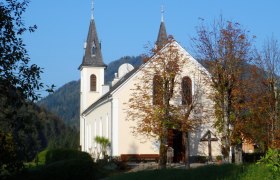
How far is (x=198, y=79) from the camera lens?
42.0 meters

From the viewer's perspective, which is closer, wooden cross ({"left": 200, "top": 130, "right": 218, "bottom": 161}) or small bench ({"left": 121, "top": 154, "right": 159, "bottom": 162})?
wooden cross ({"left": 200, "top": 130, "right": 218, "bottom": 161})

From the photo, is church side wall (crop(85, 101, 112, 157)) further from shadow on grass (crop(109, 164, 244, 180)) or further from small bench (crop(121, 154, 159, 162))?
shadow on grass (crop(109, 164, 244, 180))

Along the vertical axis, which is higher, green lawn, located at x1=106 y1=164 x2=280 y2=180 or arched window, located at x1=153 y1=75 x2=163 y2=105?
arched window, located at x1=153 y1=75 x2=163 y2=105

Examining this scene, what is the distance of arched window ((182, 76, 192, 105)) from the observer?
3923cm

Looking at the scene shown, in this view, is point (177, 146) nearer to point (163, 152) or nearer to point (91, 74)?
point (163, 152)

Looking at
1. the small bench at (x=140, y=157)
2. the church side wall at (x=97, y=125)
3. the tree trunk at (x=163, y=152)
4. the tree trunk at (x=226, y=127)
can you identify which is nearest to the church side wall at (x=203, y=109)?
the small bench at (x=140, y=157)

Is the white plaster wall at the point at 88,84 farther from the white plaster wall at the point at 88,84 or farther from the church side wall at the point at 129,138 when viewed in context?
the church side wall at the point at 129,138

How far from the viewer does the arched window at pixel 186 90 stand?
39231mm

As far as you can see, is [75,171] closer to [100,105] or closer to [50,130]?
[100,105]

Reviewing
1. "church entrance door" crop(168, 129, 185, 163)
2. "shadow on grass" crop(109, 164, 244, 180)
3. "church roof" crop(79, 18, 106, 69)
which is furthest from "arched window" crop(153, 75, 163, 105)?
"church roof" crop(79, 18, 106, 69)

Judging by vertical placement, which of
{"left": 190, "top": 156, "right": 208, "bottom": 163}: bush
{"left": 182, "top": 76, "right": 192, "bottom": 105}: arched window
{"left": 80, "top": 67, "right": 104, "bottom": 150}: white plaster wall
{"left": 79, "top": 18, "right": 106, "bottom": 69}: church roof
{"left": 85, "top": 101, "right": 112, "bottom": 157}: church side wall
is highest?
{"left": 79, "top": 18, "right": 106, "bottom": 69}: church roof

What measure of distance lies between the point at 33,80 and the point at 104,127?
35665 millimetres

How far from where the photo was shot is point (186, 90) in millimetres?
40500

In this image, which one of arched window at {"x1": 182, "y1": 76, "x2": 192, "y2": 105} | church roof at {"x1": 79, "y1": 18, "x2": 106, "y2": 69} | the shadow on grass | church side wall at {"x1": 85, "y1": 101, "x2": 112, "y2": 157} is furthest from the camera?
church roof at {"x1": 79, "y1": 18, "x2": 106, "y2": 69}
